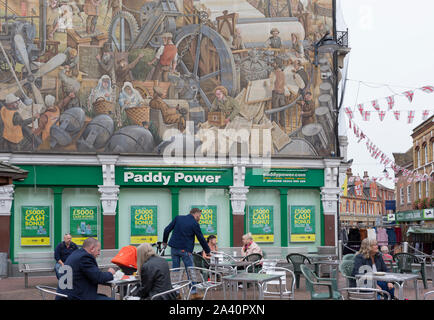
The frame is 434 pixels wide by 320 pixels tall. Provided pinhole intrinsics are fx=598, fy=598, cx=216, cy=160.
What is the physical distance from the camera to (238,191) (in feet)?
66.7

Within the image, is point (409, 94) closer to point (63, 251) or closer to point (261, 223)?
point (261, 223)

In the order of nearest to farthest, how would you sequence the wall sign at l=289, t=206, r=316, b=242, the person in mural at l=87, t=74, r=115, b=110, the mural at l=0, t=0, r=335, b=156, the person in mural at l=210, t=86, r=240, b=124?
the mural at l=0, t=0, r=335, b=156 < the person in mural at l=87, t=74, r=115, b=110 < the person in mural at l=210, t=86, r=240, b=124 < the wall sign at l=289, t=206, r=316, b=242

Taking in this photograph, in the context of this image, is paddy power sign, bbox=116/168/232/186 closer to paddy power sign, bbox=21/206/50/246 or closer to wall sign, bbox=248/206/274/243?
wall sign, bbox=248/206/274/243

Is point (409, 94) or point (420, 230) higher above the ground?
point (409, 94)

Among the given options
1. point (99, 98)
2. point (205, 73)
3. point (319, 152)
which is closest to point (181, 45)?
point (205, 73)

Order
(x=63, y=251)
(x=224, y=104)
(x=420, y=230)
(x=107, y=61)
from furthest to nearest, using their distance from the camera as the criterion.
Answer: (x=420, y=230) → (x=224, y=104) → (x=107, y=61) → (x=63, y=251)

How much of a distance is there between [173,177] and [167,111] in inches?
88.4

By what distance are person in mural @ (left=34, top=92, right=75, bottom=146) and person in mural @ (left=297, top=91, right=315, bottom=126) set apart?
790 centimetres

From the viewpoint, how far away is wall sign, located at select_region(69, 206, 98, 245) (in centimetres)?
1947

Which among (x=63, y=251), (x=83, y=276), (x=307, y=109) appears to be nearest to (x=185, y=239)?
(x=63, y=251)

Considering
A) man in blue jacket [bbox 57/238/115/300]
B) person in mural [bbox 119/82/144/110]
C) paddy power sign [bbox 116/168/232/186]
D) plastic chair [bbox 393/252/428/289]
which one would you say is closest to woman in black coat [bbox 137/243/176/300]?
man in blue jacket [bbox 57/238/115/300]

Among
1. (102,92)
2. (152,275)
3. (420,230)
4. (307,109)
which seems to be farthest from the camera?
(420,230)

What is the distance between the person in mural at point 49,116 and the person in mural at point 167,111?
276 cm
